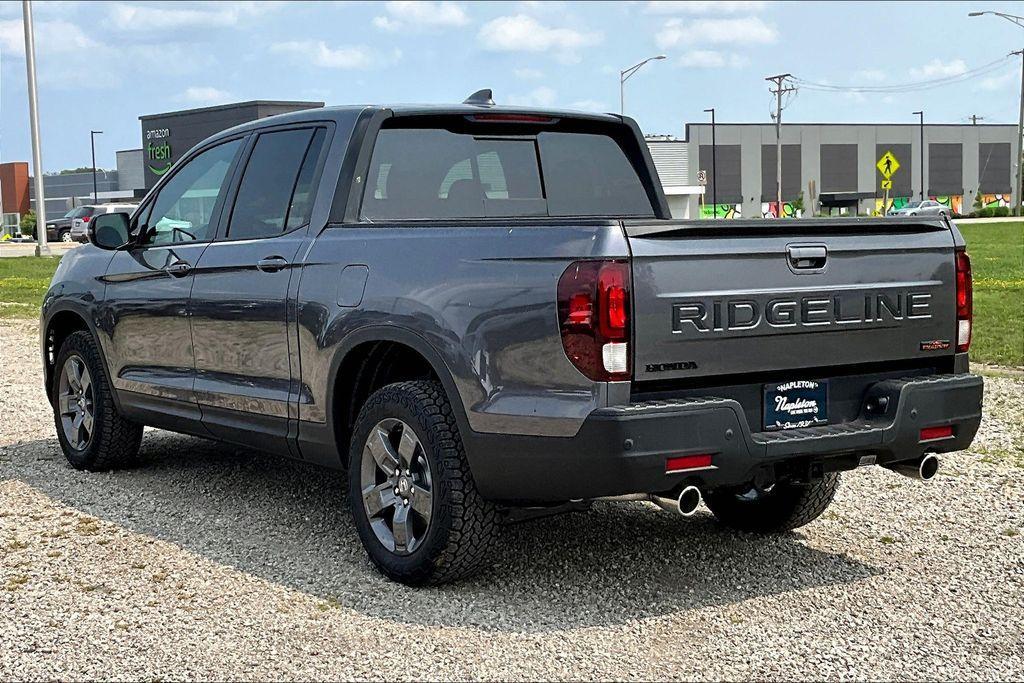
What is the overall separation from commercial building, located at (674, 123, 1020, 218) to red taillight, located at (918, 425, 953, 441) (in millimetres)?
93446

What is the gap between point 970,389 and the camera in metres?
5.25

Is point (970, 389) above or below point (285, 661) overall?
above

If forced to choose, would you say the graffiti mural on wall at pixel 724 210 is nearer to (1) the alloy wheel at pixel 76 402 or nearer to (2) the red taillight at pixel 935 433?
(1) the alloy wheel at pixel 76 402


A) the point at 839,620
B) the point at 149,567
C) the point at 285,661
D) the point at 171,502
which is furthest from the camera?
the point at 171,502

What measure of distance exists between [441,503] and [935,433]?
1939mm

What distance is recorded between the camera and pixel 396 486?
5.31 m

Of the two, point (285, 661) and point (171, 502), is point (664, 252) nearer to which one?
point (285, 661)

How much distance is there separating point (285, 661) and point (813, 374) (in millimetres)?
2183

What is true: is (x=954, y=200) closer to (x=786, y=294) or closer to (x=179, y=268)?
(x=179, y=268)

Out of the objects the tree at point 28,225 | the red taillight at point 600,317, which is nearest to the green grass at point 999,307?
the red taillight at point 600,317

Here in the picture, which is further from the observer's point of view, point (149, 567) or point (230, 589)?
point (149, 567)

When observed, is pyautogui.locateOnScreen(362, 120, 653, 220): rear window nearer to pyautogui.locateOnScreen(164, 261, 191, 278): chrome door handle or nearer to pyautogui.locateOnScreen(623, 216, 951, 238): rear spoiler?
pyautogui.locateOnScreen(164, 261, 191, 278): chrome door handle

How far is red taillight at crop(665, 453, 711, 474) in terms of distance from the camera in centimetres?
454

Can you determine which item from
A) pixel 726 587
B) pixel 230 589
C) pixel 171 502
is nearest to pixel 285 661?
pixel 230 589
